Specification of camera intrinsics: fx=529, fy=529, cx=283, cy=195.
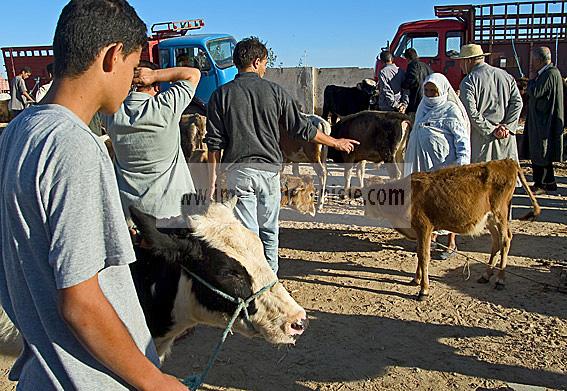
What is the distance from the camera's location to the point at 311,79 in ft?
66.8

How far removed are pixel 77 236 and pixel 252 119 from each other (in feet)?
10.6

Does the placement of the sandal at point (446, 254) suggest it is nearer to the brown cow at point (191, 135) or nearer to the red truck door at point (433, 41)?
the brown cow at point (191, 135)

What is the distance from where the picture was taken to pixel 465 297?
5133mm

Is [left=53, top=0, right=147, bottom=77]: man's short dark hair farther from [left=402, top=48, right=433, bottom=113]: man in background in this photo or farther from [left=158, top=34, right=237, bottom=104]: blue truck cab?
[left=158, top=34, right=237, bottom=104]: blue truck cab

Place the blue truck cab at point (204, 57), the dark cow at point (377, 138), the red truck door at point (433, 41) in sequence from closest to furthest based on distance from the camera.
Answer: the dark cow at point (377, 138) → the blue truck cab at point (204, 57) → the red truck door at point (433, 41)

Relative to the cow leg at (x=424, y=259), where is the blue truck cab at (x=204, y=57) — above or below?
above

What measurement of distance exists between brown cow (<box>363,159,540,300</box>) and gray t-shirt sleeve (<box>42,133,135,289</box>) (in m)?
4.40

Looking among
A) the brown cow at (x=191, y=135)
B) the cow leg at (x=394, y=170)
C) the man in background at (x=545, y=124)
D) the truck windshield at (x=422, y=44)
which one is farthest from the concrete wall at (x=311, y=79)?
the man in background at (x=545, y=124)

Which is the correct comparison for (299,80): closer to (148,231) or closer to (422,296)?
(422,296)

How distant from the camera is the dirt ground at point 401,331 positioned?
3777 mm

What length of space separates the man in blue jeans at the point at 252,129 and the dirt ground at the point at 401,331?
3.57ft

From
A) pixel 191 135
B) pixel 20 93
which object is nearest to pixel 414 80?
pixel 191 135

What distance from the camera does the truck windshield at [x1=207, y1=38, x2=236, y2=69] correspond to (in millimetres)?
14727

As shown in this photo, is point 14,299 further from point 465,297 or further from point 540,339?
point 465,297
